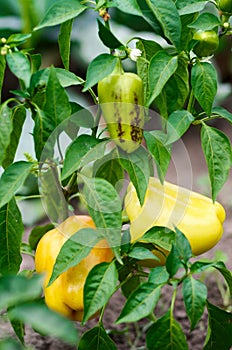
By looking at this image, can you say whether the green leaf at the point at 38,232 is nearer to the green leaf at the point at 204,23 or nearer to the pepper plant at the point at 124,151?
the pepper plant at the point at 124,151

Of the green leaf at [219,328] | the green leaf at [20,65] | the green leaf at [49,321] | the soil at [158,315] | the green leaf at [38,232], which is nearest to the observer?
the green leaf at [49,321]

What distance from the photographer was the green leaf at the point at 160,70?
0.96 metres

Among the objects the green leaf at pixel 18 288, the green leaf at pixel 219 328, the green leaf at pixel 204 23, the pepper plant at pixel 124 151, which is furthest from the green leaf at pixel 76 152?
the green leaf at pixel 18 288

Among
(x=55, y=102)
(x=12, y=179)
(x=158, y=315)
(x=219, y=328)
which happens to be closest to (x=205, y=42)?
(x=55, y=102)

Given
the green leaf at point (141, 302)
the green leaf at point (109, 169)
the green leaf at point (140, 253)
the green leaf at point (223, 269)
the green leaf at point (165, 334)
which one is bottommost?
the green leaf at point (165, 334)

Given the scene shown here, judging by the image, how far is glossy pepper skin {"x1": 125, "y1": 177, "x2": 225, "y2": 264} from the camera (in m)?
1.14

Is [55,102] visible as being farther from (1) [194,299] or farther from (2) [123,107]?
(1) [194,299]

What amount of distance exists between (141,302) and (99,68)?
0.33m

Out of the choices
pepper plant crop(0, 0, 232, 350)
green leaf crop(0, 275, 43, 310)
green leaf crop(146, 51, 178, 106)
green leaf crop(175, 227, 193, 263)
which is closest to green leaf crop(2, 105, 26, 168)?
pepper plant crop(0, 0, 232, 350)

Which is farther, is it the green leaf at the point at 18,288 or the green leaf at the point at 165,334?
the green leaf at the point at 165,334

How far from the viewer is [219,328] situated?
1.10 meters

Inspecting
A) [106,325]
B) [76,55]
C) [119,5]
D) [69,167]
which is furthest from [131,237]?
[76,55]

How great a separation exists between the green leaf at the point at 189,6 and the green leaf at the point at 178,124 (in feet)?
0.49

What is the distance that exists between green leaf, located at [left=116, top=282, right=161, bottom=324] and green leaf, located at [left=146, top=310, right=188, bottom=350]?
8cm
